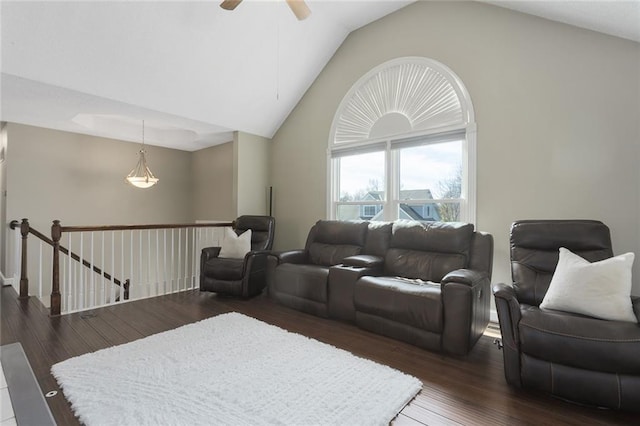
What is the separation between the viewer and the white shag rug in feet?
5.25

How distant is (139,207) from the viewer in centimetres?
600

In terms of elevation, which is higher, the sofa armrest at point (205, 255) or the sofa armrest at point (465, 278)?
the sofa armrest at point (465, 278)

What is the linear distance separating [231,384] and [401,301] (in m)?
A: 1.43

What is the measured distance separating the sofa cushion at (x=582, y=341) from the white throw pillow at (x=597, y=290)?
88 millimetres

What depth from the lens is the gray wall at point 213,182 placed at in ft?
19.5

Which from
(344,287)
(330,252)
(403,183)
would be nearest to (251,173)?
(330,252)

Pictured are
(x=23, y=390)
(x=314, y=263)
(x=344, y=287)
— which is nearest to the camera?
(x=23, y=390)

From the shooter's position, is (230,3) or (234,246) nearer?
(230,3)

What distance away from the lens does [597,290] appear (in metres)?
1.86

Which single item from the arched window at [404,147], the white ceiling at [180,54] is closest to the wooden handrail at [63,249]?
the white ceiling at [180,54]

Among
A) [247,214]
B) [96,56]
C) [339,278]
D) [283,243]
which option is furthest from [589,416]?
[96,56]

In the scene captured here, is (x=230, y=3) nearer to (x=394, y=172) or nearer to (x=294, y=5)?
(x=294, y=5)

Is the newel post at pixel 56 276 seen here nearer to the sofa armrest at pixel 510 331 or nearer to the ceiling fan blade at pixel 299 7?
the ceiling fan blade at pixel 299 7

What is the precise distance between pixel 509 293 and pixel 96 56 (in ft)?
14.0
